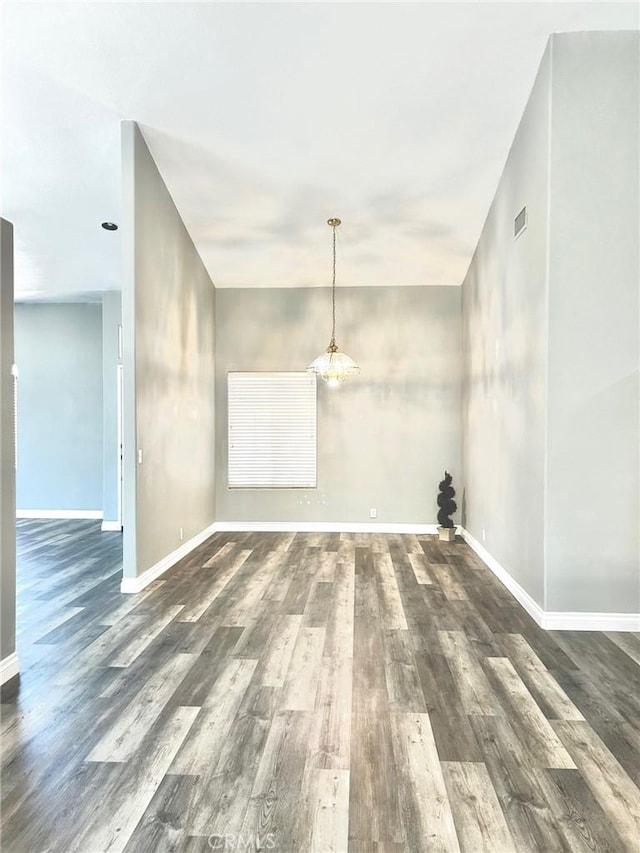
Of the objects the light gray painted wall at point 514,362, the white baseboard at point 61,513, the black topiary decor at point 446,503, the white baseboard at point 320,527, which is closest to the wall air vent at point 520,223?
the light gray painted wall at point 514,362

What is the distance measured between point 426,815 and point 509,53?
4796 mm

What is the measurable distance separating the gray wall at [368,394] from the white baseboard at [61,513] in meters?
2.27

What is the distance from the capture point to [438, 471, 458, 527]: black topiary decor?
7.49m

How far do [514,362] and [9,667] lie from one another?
436 cm

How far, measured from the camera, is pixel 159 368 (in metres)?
5.68

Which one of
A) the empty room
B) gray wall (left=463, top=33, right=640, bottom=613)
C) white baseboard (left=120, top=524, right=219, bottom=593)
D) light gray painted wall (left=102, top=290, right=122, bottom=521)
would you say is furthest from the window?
gray wall (left=463, top=33, right=640, bottom=613)

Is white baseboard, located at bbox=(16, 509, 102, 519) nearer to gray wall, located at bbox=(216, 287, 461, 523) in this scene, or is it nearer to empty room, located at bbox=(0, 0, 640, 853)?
empty room, located at bbox=(0, 0, 640, 853)

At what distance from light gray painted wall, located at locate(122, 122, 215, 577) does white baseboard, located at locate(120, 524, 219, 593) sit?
7 centimetres

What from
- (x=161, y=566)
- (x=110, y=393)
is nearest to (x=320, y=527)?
(x=161, y=566)

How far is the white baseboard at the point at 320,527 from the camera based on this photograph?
25.9 feet

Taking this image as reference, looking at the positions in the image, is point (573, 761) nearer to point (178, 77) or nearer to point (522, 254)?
point (522, 254)

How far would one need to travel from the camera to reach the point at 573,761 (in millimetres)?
2396

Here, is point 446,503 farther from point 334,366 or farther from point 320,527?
point 334,366

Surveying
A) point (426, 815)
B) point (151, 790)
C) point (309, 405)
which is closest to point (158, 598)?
point (151, 790)
